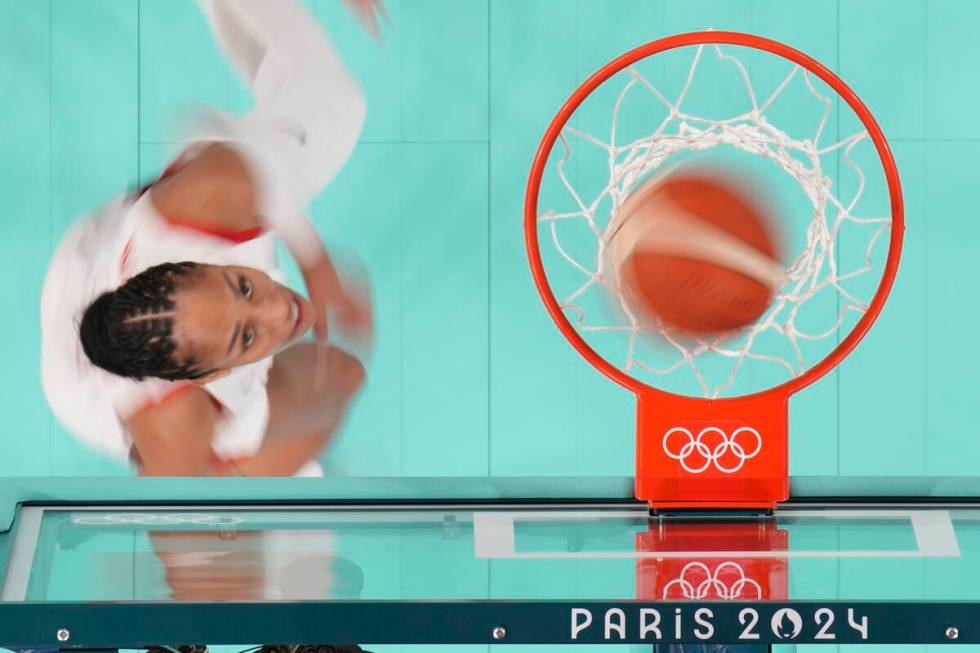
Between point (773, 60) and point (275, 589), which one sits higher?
point (773, 60)

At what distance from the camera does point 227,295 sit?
3219mm

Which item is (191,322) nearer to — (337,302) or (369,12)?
(337,302)

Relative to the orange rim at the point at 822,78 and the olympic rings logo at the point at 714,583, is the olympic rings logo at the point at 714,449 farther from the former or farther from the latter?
the olympic rings logo at the point at 714,583

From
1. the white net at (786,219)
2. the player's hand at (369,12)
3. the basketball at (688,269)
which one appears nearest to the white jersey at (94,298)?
the player's hand at (369,12)

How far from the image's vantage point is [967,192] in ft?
10.4

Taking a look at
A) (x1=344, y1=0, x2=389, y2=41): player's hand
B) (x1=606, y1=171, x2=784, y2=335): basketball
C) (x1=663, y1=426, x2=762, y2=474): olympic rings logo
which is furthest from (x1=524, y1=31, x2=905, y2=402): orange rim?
(x1=344, y1=0, x2=389, y2=41): player's hand

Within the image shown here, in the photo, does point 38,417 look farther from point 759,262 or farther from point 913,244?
point 913,244

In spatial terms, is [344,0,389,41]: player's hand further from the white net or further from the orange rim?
the orange rim

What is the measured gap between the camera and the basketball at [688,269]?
100 inches

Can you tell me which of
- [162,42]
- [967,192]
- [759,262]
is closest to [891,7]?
[967,192]

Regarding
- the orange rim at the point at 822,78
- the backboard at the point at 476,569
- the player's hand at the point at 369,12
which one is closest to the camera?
the backboard at the point at 476,569

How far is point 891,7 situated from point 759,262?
0.86 metres

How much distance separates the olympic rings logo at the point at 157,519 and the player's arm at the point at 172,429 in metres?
0.77

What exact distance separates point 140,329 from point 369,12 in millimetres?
868
